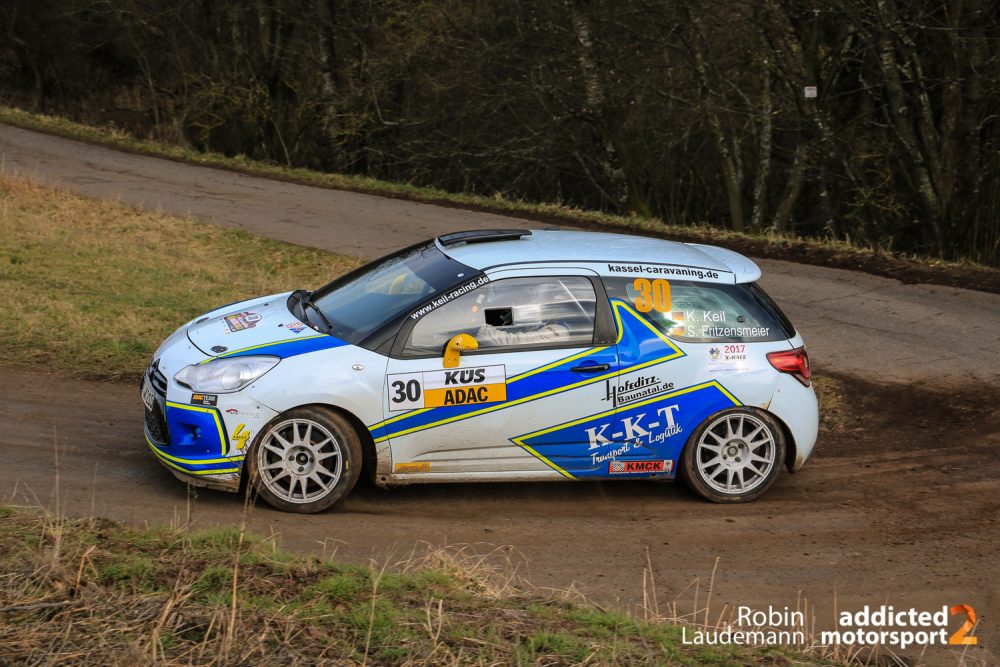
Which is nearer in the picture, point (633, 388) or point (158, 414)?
point (158, 414)

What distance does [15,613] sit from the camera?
456 centimetres

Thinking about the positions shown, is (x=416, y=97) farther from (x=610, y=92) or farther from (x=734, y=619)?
(x=734, y=619)

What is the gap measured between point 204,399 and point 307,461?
2.43 ft

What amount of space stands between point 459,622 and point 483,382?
2337 mm

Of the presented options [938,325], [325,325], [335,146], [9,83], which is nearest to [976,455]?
[938,325]

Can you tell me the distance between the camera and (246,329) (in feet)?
24.0

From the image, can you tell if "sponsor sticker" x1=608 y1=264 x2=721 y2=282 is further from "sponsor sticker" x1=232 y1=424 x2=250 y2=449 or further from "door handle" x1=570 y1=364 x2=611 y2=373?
"sponsor sticker" x1=232 y1=424 x2=250 y2=449

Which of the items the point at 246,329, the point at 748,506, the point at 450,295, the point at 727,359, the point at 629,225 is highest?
the point at 629,225

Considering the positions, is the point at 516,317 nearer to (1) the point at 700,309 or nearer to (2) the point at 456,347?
(2) the point at 456,347

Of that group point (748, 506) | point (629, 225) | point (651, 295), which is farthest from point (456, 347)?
point (629, 225)

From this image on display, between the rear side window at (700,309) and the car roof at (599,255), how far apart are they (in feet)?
0.30

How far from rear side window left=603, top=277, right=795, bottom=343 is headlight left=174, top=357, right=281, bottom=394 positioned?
7.76 feet

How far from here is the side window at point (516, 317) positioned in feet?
23.0

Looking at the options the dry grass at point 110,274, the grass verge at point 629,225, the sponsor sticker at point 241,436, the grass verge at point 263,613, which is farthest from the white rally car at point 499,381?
the grass verge at point 629,225
